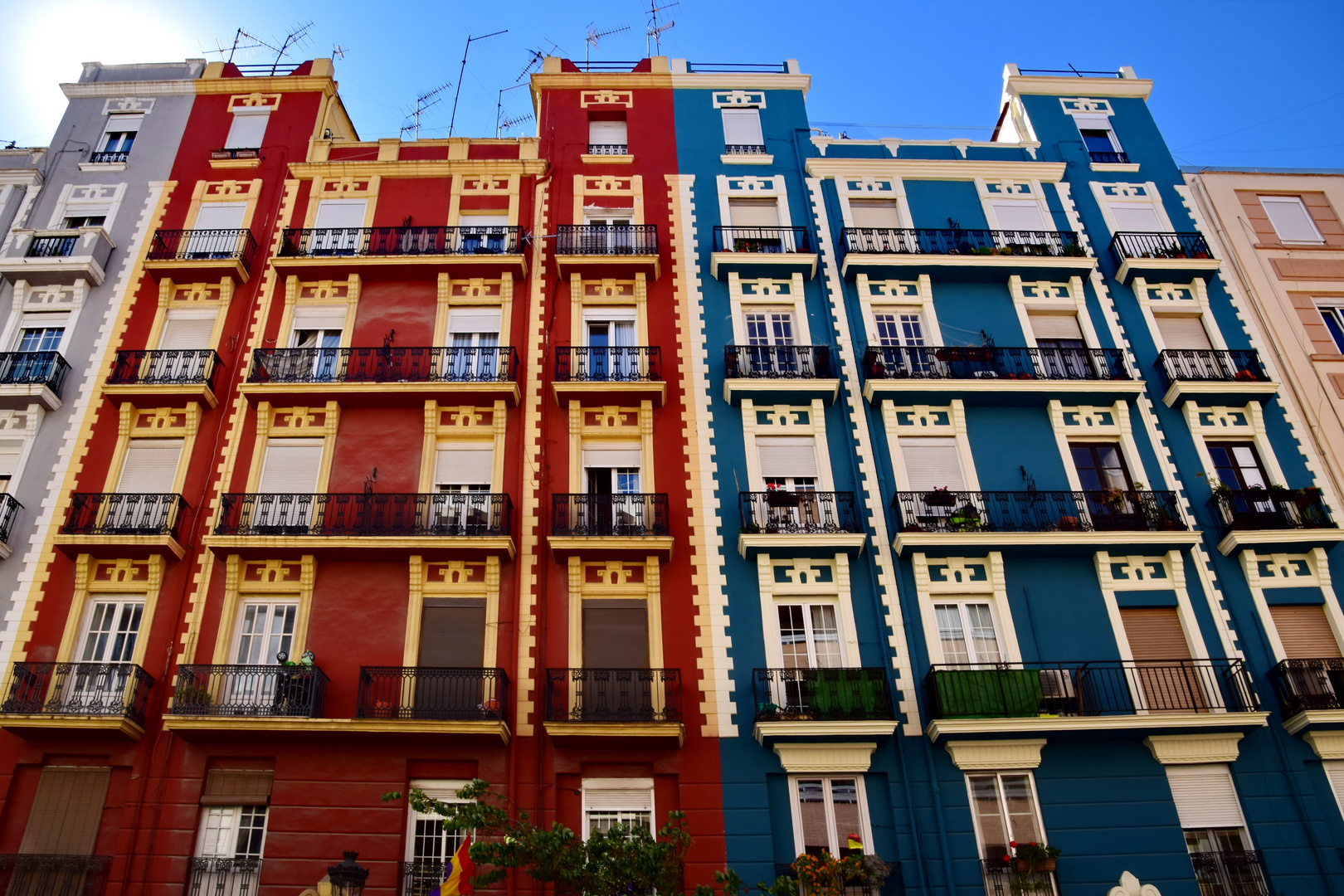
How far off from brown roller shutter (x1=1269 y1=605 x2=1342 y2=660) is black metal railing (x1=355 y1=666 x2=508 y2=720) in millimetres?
15762

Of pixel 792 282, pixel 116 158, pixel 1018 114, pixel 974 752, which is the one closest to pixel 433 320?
pixel 792 282

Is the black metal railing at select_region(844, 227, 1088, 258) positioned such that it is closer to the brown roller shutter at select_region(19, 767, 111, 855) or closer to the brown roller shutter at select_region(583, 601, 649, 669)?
the brown roller shutter at select_region(583, 601, 649, 669)

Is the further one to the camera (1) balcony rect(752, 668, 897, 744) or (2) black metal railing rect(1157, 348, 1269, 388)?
(2) black metal railing rect(1157, 348, 1269, 388)

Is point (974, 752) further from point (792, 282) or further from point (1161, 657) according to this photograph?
point (792, 282)

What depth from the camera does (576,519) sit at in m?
21.2

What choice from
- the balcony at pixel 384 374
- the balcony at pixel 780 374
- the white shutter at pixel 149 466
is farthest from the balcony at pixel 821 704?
the white shutter at pixel 149 466

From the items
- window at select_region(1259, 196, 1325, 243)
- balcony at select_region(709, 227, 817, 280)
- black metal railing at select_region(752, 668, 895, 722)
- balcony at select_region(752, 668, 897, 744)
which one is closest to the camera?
balcony at select_region(752, 668, 897, 744)

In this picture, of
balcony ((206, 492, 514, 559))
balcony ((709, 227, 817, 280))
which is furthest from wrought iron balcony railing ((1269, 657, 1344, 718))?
balcony ((206, 492, 514, 559))

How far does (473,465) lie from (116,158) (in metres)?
14.7

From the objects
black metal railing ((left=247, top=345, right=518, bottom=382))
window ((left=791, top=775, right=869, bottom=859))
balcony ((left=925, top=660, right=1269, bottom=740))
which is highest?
black metal railing ((left=247, top=345, right=518, bottom=382))

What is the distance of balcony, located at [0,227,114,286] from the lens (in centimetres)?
2477

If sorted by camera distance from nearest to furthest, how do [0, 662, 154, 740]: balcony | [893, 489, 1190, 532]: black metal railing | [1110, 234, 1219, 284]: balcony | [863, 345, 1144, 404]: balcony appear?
[0, 662, 154, 740]: balcony → [893, 489, 1190, 532]: black metal railing → [863, 345, 1144, 404]: balcony → [1110, 234, 1219, 284]: balcony

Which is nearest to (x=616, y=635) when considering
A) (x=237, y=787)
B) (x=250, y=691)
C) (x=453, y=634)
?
(x=453, y=634)

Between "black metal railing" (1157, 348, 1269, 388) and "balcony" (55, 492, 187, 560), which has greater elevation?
"black metal railing" (1157, 348, 1269, 388)
